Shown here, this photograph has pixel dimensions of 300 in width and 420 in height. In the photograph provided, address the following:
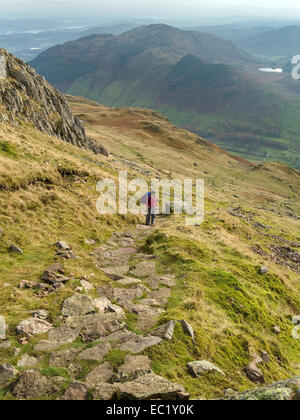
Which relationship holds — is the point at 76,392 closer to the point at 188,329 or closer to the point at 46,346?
the point at 46,346

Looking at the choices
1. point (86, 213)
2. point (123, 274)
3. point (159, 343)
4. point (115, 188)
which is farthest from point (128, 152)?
point (159, 343)

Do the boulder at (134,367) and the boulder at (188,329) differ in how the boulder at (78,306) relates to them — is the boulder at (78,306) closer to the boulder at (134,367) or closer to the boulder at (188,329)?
the boulder at (134,367)

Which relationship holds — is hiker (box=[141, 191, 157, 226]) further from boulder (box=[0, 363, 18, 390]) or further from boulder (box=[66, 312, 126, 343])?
boulder (box=[0, 363, 18, 390])

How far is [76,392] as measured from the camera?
7.48 metres

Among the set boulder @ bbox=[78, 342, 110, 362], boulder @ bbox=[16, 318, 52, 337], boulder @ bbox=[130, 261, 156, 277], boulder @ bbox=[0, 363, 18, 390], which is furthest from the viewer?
boulder @ bbox=[130, 261, 156, 277]

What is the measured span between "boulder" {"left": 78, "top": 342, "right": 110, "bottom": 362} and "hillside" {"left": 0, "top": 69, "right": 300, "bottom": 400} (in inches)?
1.6

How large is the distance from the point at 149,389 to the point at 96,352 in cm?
230

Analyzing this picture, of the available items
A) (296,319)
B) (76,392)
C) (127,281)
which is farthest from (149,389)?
(296,319)

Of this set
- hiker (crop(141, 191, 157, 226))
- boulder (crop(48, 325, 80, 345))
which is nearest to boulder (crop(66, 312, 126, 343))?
boulder (crop(48, 325, 80, 345))

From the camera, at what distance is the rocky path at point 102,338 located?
7.52 m

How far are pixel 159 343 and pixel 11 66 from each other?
5342 cm

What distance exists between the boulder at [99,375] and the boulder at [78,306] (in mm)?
2996

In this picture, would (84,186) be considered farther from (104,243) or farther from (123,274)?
(123,274)

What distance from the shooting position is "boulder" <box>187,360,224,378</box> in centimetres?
903
